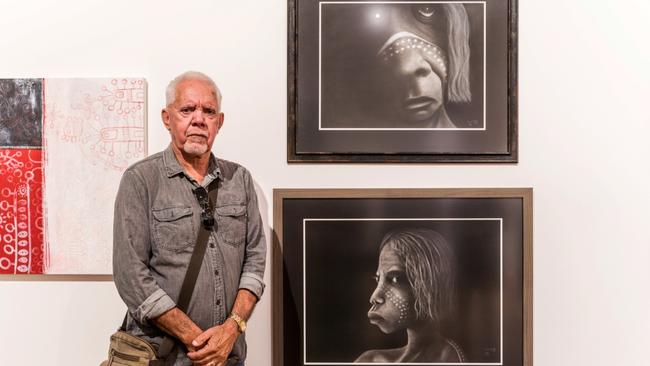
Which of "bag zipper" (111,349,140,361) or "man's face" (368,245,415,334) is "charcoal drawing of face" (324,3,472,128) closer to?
"man's face" (368,245,415,334)

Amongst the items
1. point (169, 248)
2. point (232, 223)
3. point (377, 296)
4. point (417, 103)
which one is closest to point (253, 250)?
point (232, 223)

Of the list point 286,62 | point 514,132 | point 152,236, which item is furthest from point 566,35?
point 152,236

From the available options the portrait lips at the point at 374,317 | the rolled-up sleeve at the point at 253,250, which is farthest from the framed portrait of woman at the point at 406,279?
the rolled-up sleeve at the point at 253,250

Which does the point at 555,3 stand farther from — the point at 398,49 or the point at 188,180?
the point at 188,180

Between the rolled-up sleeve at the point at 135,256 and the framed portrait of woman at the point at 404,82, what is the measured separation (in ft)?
1.86

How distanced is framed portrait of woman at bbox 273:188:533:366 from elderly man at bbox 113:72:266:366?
1.13 feet

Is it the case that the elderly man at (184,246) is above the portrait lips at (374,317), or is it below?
above

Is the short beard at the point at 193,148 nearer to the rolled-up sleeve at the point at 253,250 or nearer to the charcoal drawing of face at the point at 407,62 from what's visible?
the rolled-up sleeve at the point at 253,250

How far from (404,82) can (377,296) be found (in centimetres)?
74

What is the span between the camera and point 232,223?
4.51 feet

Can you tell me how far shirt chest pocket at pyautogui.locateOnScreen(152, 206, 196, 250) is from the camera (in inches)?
51.8

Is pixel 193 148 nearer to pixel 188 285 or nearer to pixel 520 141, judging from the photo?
pixel 188 285

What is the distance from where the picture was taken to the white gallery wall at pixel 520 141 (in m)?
1.69

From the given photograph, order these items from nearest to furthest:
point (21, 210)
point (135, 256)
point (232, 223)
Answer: point (135, 256), point (232, 223), point (21, 210)
